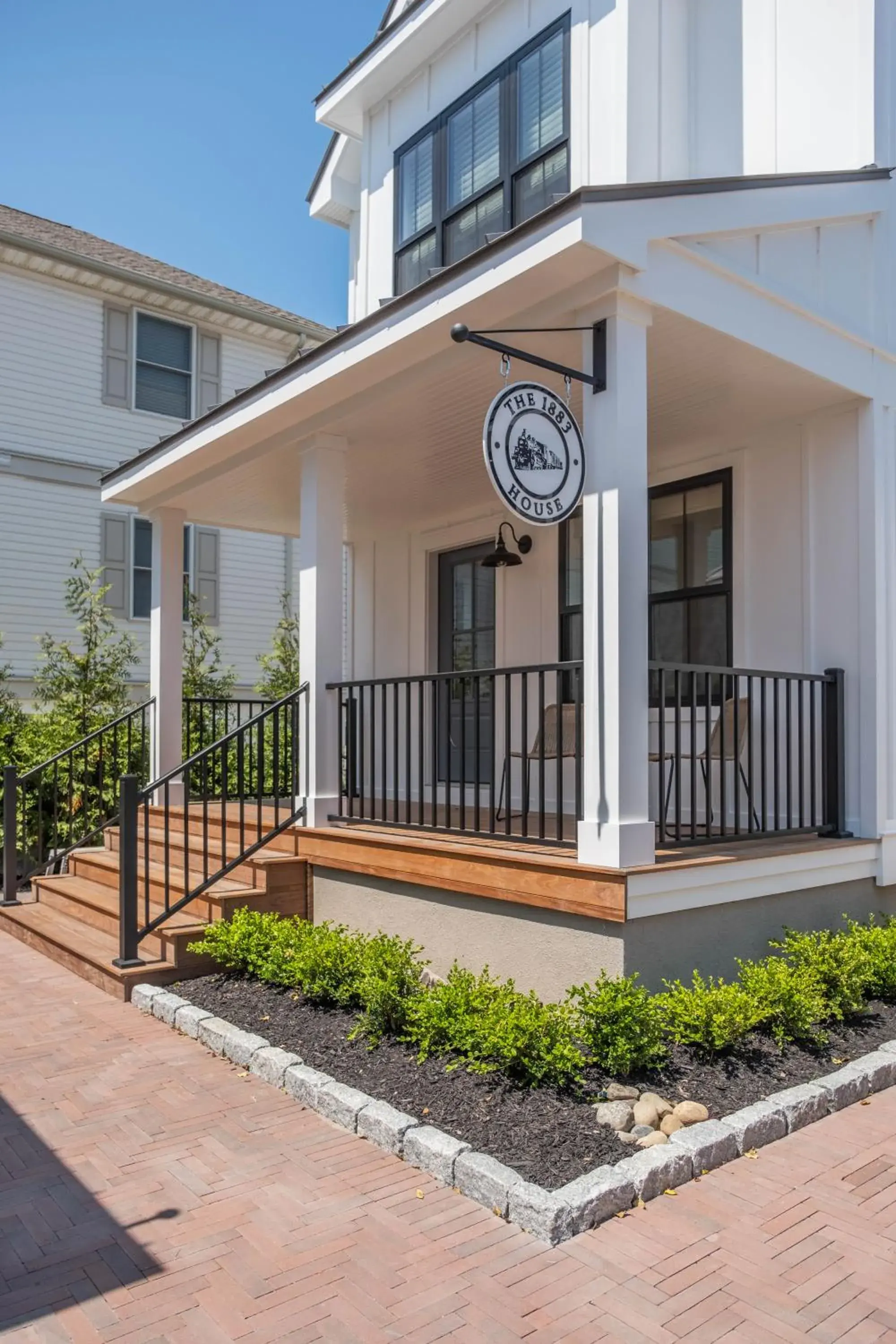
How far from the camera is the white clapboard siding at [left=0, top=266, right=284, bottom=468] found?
41.4ft

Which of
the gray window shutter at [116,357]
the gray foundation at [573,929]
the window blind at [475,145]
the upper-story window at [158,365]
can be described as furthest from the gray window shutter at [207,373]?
the gray foundation at [573,929]

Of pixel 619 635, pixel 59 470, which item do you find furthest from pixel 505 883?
pixel 59 470

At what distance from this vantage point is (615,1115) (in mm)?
3686

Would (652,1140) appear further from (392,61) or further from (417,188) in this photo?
(392,61)

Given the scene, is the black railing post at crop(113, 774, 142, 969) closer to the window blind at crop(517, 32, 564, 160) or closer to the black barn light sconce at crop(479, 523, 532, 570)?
the black barn light sconce at crop(479, 523, 532, 570)

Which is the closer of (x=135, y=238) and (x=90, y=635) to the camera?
(x=90, y=635)

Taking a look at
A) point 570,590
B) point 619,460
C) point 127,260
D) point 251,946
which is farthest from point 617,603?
point 127,260

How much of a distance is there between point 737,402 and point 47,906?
5.97m

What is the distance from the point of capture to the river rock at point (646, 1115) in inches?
146

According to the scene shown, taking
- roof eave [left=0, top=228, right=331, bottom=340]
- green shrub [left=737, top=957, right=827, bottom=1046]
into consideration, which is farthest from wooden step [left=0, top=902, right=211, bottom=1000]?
roof eave [left=0, top=228, right=331, bottom=340]

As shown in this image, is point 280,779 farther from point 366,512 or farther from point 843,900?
point 843,900

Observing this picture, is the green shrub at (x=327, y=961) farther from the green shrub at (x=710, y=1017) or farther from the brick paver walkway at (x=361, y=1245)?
the green shrub at (x=710, y=1017)

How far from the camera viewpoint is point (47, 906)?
7.48 meters

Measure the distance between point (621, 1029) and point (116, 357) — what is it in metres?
12.2
